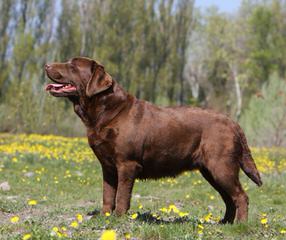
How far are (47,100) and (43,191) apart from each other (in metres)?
18.7

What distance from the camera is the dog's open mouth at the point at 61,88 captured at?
6418 mm

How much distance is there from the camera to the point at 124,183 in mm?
6270

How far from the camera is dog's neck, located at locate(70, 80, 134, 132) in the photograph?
6.44 m

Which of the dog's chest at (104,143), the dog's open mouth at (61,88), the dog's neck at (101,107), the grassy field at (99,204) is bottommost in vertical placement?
the grassy field at (99,204)

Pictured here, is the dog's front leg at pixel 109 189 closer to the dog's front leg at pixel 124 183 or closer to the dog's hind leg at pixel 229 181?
the dog's front leg at pixel 124 183

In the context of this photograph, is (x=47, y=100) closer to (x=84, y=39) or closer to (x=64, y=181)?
(x=84, y=39)

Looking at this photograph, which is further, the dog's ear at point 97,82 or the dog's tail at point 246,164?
the dog's tail at point 246,164

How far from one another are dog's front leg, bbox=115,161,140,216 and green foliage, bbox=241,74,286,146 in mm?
18880

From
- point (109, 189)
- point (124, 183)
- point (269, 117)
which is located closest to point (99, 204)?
point (109, 189)

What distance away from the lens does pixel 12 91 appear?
3325 centimetres

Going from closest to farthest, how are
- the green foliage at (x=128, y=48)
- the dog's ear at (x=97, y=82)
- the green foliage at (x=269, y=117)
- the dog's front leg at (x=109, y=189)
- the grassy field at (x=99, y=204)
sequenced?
the grassy field at (x=99, y=204) → the dog's ear at (x=97, y=82) → the dog's front leg at (x=109, y=189) → the green foliage at (x=269, y=117) → the green foliage at (x=128, y=48)

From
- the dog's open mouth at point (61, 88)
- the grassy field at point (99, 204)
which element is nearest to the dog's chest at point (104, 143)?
the dog's open mouth at point (61, 88)

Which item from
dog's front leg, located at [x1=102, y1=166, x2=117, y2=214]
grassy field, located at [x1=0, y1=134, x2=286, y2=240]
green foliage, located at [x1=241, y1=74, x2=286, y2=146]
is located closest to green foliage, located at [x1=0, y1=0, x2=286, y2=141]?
Answer: green foliage, located at [x1=241, y1=74, x2=286, y2=146]

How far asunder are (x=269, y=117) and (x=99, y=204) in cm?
1800
